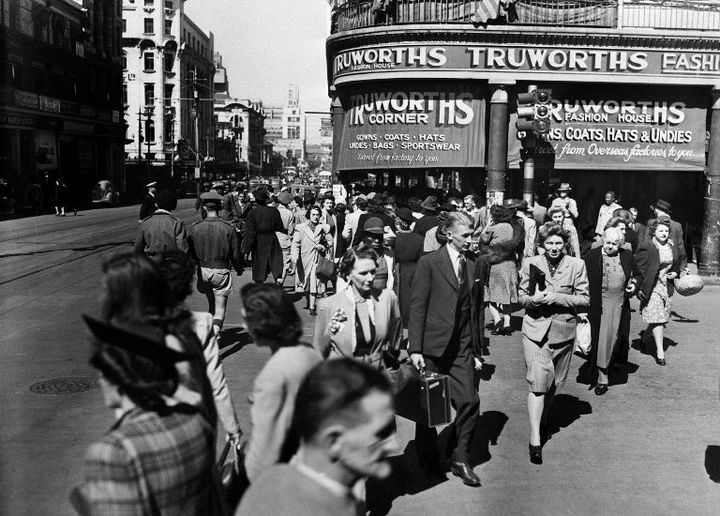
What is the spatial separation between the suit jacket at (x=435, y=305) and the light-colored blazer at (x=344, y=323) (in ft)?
2.11

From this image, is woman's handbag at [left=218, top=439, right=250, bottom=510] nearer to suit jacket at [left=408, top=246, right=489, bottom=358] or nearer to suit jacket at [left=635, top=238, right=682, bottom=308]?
suit jacket at [left=408, top=246, right=489, bottom=358]

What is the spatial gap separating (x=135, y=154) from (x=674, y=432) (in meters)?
84.0

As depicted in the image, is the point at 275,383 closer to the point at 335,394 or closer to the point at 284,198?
the point at 335,394

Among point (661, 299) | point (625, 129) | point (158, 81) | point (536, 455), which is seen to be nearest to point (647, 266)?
point (661, 299)

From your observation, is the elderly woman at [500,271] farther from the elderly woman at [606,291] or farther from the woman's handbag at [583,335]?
the woman's handbag at [583,335]

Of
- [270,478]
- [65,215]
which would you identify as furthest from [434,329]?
[65,215]

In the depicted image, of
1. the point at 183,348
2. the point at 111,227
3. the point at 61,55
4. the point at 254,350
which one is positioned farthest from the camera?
the point at 61,55

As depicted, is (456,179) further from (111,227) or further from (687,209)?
(111,227)

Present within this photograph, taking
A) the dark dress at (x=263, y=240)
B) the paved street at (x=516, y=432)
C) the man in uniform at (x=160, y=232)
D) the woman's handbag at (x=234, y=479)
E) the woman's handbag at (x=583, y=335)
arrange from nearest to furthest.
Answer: the woman's handbag at (x=234, y=479)
the paved street at (x=516, y=432)
the woman's handbag at (x=583, y=335)
the man in uniform at (x=160, y=232)
the dark dress at (x=263, y=240)

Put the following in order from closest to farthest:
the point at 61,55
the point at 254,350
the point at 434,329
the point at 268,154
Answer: the point at 434,329
the point at 254,350
the point at 61,55
the point at 268,154

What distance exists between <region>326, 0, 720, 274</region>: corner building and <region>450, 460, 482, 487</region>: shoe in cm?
1262

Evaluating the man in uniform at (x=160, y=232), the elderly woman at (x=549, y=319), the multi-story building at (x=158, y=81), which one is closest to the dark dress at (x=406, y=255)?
the man in uniform at (x=160, y=232)

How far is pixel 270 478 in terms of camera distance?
211cm

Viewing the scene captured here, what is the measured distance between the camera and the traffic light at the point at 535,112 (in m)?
14.9
